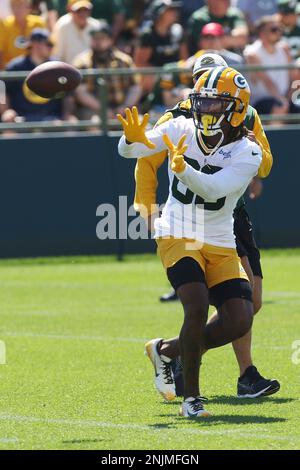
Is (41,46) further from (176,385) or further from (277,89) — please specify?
(176,385)

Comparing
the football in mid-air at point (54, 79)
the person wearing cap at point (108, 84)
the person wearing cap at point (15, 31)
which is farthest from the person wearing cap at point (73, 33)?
the football in mid-air at point (54, 79)

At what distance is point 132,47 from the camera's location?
16.8 meters

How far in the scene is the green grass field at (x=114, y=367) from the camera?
6.11 m

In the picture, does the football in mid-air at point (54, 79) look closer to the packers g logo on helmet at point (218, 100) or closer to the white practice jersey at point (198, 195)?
the white practice jersey at point (198, 195)

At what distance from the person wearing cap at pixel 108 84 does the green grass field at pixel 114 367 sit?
1.97 m

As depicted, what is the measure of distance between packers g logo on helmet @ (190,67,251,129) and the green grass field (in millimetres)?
1583

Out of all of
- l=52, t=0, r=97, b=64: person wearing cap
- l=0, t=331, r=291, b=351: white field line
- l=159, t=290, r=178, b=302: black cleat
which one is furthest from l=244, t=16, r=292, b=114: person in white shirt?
l=0, t=331, r=291, b=351: white field line

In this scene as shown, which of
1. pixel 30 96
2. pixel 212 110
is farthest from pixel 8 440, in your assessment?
pixel 30 96

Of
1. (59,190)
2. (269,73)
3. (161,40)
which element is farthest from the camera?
(161,40)

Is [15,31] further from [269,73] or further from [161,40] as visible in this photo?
[269,73]

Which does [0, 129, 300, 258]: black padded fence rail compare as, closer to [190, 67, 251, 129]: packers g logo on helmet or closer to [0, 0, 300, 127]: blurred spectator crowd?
[0, 0, 300, 127]: blurred spectator crowd

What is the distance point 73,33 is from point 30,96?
50.3 inches
